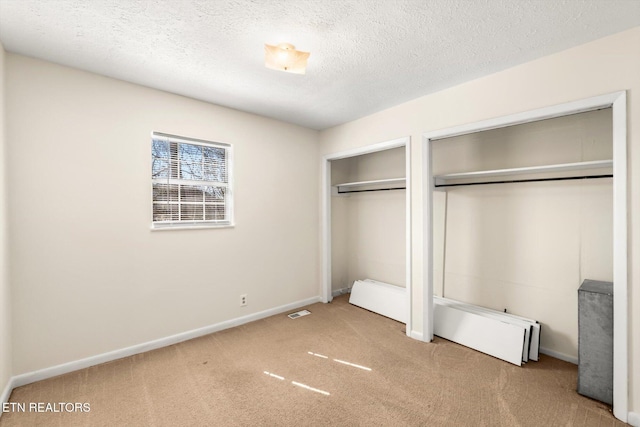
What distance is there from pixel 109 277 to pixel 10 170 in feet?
3.58

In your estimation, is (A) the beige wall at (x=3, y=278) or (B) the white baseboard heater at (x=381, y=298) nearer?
(A) the beige wall at (x=3, y=278)

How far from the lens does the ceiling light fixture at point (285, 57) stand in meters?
1.98

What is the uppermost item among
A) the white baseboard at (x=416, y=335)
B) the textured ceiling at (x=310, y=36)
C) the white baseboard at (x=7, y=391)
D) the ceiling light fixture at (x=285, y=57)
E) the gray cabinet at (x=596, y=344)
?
the textured ceiling at (x=310, y=36)

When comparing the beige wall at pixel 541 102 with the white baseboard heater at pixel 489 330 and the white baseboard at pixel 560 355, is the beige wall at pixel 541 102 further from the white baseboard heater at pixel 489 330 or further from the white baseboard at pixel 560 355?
the white baseboard at pixel 560 355

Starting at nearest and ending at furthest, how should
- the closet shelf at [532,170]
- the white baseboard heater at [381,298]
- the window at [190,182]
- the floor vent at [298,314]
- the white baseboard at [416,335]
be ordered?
1. the closet shelf at [532,170]
2. the window at [190,182]
3. the white baseboard at [416,335]
4. the white baseboard heater at [381,298]
5. the floor vent at [298,314]

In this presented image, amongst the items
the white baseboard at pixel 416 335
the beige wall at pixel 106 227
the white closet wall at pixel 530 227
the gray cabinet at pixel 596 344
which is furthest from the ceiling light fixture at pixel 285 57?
the white baseboard at pixel 416 335

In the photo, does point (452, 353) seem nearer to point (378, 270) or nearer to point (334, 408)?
point (334, 408)

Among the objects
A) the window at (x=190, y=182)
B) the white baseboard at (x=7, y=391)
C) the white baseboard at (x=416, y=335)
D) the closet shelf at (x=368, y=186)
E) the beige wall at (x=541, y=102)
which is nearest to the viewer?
the beige wall at (x=541, y=102)

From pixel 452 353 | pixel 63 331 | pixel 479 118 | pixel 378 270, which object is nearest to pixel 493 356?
pixel 452 353

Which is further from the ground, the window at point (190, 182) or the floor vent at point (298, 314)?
the window at point (190, 182)

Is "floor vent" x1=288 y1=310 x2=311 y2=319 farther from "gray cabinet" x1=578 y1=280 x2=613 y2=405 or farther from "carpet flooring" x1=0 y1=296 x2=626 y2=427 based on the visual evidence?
"gray cabinet" x1=578 y1=280 x2=613 y2=405

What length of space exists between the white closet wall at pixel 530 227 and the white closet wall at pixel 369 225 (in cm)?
65

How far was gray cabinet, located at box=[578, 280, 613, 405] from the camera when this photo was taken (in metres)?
1.98

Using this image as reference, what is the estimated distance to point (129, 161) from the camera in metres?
2.68
